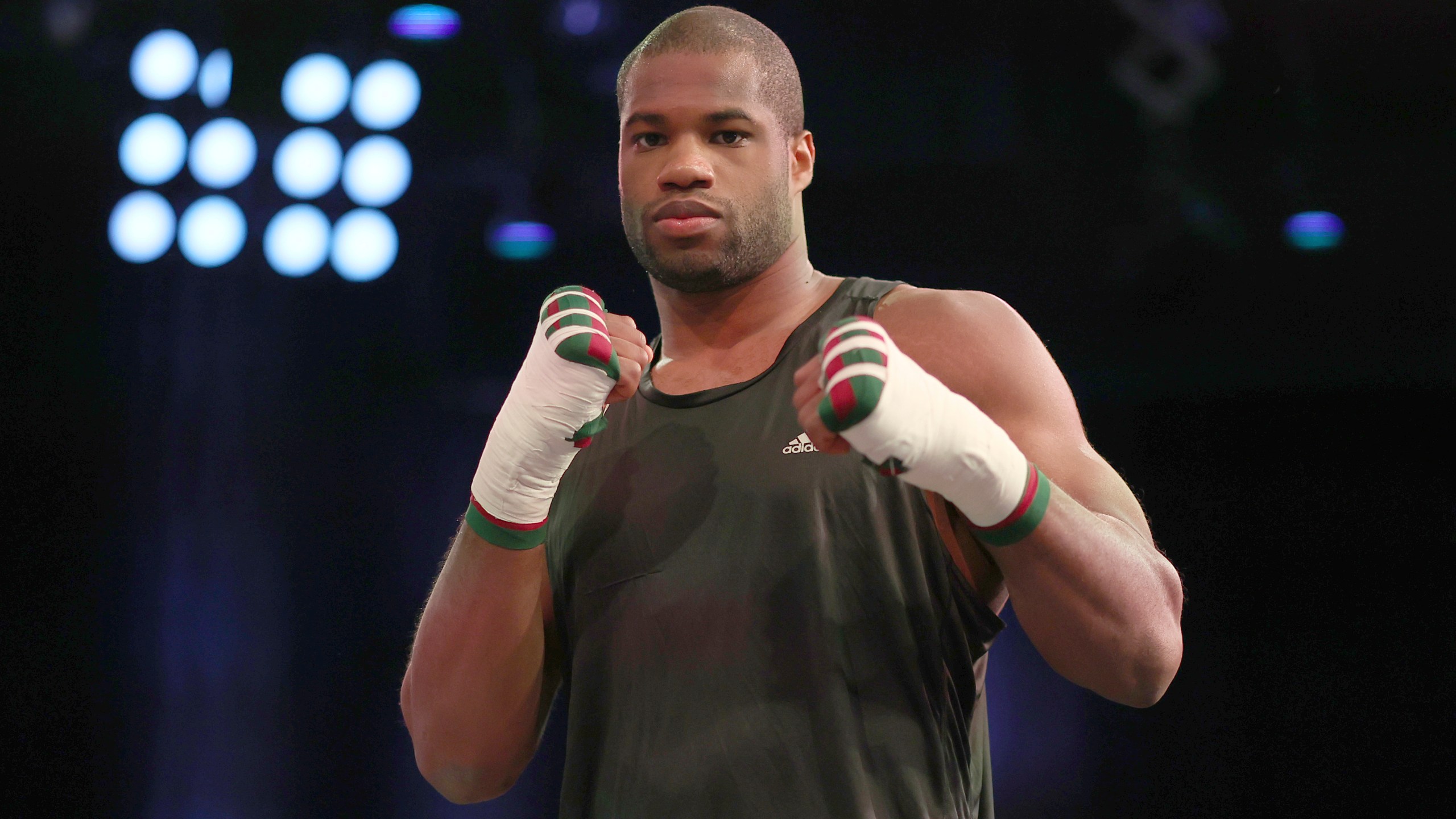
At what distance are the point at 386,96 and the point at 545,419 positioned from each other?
5.73 feet

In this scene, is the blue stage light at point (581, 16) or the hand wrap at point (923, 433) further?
the blue stage light at point (581, 16)

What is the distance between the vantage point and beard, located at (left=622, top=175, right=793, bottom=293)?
1.41m

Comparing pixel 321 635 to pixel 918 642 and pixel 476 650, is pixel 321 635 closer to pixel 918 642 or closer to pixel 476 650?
pixel 476 650

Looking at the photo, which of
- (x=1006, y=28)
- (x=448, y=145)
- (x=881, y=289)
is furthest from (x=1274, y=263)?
(x=448, y=145)

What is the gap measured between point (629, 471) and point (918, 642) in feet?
1.24

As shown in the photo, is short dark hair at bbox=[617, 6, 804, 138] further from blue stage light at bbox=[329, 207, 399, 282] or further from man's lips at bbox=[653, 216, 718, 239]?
blue stage light at bbox=[329, 207, 399, 282]

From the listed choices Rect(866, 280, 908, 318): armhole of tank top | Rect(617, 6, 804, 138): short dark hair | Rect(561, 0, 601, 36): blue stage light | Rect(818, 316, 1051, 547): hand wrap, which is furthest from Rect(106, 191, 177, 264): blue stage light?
Rect(818, 316, 1051, 547): hand wrap

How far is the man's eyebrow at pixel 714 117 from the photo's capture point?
142 centimetres

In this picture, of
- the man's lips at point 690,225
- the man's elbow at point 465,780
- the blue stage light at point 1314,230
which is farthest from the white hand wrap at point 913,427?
the blue stage light at point 1314,230

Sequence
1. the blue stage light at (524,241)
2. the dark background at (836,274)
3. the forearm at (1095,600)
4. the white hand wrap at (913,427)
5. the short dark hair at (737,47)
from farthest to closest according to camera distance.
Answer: the blue stage light at (524,241), the dark background at (836,274), the short dark hair at (737,47), the forearm at (1095,600), the white hand wrap at (913,427)

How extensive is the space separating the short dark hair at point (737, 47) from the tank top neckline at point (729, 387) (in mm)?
241

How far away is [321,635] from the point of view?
8.27 feet

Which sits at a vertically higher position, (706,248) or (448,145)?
(448,145)

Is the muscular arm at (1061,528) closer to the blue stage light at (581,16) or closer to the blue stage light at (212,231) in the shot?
the blue stage light at (581,16)
